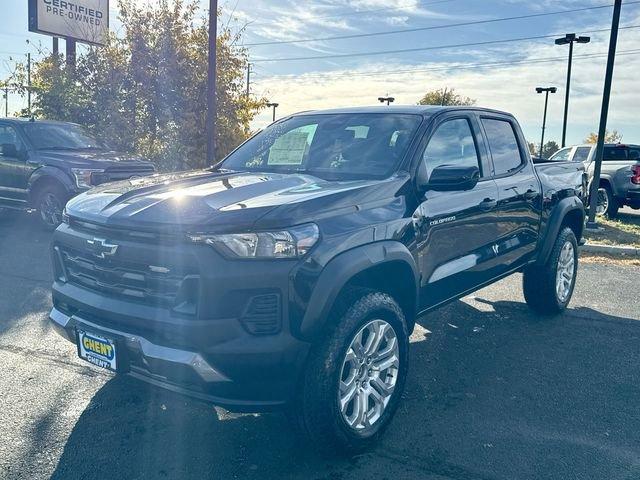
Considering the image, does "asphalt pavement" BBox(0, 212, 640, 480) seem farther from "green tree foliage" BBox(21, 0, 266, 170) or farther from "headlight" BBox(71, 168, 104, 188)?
"green tree foliage" BBox(21, 0, 266, 170)

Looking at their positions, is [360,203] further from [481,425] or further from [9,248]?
[9,248]

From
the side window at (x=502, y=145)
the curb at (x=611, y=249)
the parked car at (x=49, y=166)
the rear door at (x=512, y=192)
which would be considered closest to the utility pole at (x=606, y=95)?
the curb at (x=611, y=249)

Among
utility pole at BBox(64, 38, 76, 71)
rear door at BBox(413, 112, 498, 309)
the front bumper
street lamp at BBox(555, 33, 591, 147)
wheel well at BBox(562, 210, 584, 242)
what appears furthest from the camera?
street lamp at BBox(555, 33, 591, 147)

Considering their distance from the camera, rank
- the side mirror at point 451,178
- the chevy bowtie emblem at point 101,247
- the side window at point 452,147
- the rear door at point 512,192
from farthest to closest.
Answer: the rear door at point 512,192 < the side window at point 452,147 < the side mirror at point 451,178 < the chevy bowtie emblem at point 101,247

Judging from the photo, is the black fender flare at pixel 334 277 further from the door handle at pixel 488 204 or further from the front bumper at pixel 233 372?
the door handle at pixel 488 204

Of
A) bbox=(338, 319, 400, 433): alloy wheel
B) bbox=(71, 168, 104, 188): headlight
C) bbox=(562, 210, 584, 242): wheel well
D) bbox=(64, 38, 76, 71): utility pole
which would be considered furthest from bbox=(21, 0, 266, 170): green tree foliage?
bbox=(338, 319, 400, 433): alloy wheel

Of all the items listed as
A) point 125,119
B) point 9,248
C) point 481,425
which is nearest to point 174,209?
point 481,425

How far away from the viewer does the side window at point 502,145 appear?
15.5ft

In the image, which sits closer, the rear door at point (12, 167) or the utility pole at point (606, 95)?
the rear door at point (12, 167)

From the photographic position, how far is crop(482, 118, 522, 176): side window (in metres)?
4.73

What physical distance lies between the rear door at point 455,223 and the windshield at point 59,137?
24.9 ft

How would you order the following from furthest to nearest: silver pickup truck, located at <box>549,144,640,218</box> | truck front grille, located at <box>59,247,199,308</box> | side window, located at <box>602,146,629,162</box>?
side window, located at <box>602,146,629,162</box> < silver pickup truck, located at <box>549,144,640,218</box> < truck front grille, located at <box>59,247,199,308</box>

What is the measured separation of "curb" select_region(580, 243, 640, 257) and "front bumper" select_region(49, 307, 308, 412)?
313 inches

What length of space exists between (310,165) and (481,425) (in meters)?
2.00
